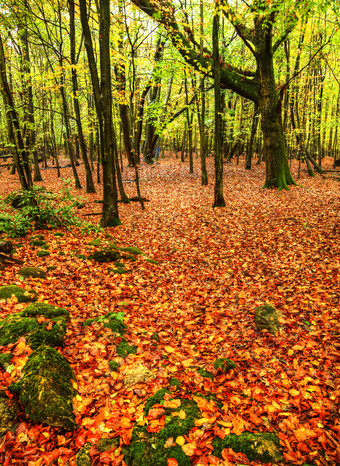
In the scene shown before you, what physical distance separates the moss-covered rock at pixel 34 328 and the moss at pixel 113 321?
61 centimetres

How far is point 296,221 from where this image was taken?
9.41 m

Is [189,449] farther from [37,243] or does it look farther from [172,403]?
[37,243]

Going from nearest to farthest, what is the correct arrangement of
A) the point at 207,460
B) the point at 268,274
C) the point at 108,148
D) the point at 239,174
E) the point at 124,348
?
the point at 207,460 < the point at 124,348 < the point at 268,274 < the point at 108,148 < the point at 239,174

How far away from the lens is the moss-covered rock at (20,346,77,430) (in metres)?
2.67

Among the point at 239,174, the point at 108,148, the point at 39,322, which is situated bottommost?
the point at 39,322

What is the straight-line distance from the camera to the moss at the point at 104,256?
704 cm

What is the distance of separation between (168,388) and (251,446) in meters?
1.18

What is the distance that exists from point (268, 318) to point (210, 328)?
1.10 meters

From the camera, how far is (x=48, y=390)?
2.81 metres

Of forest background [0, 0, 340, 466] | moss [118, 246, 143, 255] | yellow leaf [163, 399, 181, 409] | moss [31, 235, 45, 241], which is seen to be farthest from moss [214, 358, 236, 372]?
moss [31, 235, 45, 241]

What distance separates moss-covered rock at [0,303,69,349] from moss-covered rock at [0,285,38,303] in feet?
1.72

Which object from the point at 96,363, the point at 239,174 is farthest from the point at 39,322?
the point at 239,174

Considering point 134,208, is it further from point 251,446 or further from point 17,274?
point 251,446

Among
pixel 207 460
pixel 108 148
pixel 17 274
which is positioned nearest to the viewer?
pixel 207 460
